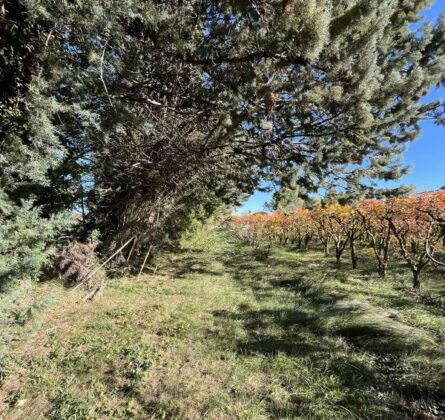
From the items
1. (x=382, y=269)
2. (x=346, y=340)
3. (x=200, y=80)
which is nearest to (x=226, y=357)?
(x=346, y=340)

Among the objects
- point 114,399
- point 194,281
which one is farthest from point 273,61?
point 194,281

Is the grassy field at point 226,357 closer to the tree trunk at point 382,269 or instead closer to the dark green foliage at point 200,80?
the dark green foliage at point 200,80

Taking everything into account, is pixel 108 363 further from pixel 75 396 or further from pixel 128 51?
pixel 128 51

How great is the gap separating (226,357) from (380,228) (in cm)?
783

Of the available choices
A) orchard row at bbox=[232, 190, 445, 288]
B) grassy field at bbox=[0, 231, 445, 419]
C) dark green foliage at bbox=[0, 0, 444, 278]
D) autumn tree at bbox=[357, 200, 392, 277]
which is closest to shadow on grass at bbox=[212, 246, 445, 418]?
grassy field at bbox=[0, 231, 445, 419]

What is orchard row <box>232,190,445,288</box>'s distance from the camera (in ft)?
25.4

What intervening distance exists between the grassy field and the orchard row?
1589 millimetres

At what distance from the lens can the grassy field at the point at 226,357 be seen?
286cm

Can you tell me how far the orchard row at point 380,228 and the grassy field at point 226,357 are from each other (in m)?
1.59

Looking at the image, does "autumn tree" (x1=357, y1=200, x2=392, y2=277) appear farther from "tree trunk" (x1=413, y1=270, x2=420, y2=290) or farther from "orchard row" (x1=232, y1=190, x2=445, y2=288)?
"tree trunk" (x1=413, y1=270, x2=420, y2=290)

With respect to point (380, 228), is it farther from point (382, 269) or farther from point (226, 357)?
point (226, 357)

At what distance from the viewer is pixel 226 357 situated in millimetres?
3697

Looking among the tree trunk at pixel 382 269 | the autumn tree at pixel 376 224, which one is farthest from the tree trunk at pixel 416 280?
the autumn tree at pixel 376 224

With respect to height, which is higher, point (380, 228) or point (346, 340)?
point (380, 228)
